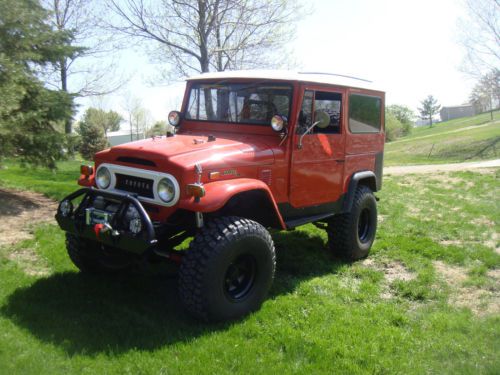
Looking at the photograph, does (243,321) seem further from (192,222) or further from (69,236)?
(69,236)

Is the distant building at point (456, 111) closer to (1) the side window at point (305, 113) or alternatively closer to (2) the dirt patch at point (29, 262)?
(1) the side window at point (305, 113)

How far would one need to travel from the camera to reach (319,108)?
5.16 m

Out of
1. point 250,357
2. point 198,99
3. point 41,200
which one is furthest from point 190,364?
point 41,200

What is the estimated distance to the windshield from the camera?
193 inches

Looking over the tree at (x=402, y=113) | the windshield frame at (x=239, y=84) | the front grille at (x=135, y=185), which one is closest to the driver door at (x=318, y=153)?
the windshield frame at (x=239, y=84)

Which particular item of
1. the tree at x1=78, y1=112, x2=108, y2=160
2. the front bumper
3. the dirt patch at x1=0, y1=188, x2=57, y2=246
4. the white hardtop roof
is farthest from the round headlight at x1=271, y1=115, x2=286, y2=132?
the tree at x1=78, y1=112, x2=108, y2=160

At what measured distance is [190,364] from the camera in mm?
3342

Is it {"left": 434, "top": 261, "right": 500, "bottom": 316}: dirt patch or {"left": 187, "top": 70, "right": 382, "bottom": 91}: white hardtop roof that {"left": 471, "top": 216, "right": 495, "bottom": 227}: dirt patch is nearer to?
{"left": 434, "top": 261, "right": 500, "bottom": 316}: dirt patch

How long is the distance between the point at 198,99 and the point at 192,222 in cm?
172

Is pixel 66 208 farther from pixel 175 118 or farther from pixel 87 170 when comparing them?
pixel 175 118

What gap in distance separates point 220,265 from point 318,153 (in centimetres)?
195

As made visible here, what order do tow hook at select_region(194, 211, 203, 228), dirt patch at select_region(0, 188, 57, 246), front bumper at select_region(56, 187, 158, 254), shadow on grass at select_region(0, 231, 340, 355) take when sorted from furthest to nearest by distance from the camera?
dirt patch at select_region(0, 188, 57, 246), tow hook at select_region(194, 211, 203, 228), front bumper at select_region(56, 187, 158, 254), shadow on grass at select_region(0, 231, 340, 355)

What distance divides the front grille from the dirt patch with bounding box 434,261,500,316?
3.17 metres

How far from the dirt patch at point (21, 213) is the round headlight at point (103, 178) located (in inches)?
78.3
